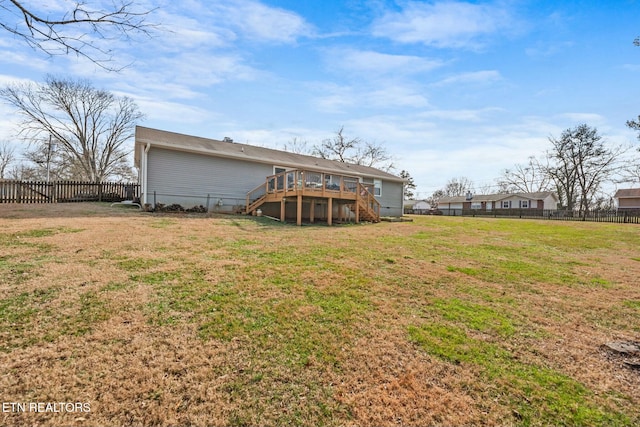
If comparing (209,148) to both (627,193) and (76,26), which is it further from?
(627,193)

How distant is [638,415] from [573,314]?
2.05 meters

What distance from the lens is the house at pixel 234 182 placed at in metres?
12.4

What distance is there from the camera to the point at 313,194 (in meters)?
12.2

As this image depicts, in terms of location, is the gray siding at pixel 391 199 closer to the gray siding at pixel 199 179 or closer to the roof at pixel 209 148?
the roof at pixel 209 148

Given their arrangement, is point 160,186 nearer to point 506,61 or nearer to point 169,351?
point 169,351

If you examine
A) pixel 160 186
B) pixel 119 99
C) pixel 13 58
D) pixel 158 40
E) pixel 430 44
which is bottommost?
pixel 160 186

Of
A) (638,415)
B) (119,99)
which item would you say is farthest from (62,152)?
(638,415)

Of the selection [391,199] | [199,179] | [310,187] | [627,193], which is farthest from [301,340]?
[627,193]

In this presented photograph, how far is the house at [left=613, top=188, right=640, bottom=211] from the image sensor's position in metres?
41.2

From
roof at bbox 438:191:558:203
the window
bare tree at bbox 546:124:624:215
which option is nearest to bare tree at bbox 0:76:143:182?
the window

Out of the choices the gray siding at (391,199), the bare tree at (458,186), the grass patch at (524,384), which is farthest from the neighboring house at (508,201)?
the grass patch at (524,384)

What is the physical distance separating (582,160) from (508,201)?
39.8 feet

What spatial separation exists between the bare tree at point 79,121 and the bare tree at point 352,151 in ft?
68.8

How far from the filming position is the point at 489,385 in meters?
2.43
